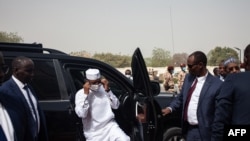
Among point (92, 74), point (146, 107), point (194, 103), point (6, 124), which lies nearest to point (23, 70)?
point (6, 124)

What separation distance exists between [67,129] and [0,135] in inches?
65.6

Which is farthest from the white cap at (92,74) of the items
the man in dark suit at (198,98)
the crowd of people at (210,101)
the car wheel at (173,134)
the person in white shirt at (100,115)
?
the car wheel at (173,134)

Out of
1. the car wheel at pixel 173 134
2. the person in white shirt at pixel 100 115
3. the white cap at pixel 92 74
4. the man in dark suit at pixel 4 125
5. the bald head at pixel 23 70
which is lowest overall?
the car wheel at pixel 173 134

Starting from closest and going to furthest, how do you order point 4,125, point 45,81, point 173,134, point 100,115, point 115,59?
point 4,125 < point 45,81 < point 100,115 < point 173,134 < point 115,59

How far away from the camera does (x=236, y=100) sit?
2.94 m

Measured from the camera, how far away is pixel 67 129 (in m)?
4.22

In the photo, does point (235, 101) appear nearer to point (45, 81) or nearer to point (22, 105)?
point (22, 105)

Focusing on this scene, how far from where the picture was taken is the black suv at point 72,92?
4031 millimetres

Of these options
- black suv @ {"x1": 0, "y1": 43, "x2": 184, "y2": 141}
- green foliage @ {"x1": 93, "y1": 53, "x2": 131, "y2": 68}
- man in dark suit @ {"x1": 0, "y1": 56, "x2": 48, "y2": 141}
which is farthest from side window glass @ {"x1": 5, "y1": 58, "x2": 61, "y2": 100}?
green foliage @ {"x1": 93, "y1": 53, "x2": 131, "y2": 68}

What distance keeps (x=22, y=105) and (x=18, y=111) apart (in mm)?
134

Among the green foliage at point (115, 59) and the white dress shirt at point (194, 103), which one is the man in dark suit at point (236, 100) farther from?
the green foliage at point (115, 59)

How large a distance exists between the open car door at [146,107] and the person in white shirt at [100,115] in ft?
1.55

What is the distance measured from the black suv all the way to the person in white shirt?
13cm

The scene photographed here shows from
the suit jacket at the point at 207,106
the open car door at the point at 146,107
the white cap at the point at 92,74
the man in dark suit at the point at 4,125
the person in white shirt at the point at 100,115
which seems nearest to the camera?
the man in dark suit at the point at 4,125
